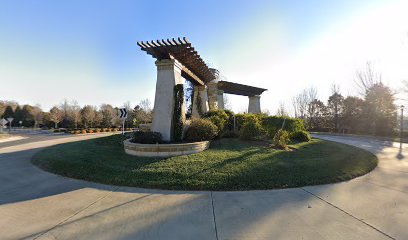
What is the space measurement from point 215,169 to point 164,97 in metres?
5.10

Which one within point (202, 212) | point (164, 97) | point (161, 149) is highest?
point (164, 97)

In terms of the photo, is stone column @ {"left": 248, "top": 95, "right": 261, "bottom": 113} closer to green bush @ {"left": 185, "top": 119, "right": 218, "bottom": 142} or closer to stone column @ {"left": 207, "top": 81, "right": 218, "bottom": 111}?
stone column @ {"left": 207, "top": 81, "right": 218, "bottom": 111}

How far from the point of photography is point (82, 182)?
565 cm

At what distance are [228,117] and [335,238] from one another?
11043mm

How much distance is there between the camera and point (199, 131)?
394 inches

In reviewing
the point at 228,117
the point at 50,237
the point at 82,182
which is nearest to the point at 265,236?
the point at 50,237

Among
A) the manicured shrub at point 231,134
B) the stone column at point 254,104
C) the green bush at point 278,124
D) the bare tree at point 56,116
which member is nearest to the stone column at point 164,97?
the manicured shrub at point 231,134

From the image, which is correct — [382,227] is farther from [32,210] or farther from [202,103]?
[202,103]

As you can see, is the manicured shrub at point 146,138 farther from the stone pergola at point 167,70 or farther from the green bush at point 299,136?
the green bush at point 299,136

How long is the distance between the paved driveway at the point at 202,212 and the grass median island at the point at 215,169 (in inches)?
15.3

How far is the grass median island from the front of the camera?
5.32 m

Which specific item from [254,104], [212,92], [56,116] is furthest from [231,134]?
[56,116]

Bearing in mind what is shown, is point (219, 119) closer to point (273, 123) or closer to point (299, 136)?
point (273, 123)

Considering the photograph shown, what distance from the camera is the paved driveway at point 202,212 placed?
3084mm
